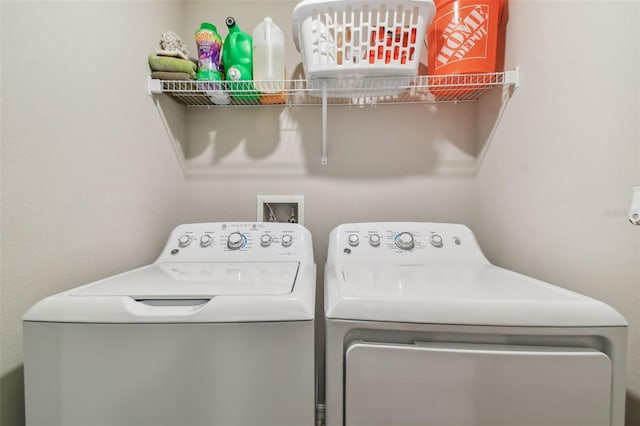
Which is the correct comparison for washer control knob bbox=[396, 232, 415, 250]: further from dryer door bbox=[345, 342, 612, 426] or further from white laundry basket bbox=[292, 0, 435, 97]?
white laundry basket bbox=[292, 0, 435, 97]

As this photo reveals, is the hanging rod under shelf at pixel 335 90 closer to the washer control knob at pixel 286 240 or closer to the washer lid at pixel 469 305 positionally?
the washer control knob at pixel 286 240

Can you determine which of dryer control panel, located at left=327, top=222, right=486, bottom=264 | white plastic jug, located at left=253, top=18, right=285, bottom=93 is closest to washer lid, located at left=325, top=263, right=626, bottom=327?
dryer control panel, located at left=327, top=222, right=486, bottom=264

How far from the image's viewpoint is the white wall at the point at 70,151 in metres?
0.61

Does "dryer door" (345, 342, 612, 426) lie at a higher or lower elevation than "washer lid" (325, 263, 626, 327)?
lower

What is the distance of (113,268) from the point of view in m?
0.89

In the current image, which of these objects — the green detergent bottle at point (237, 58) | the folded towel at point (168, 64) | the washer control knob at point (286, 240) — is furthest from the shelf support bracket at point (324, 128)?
the folded towel at point (168, 64)

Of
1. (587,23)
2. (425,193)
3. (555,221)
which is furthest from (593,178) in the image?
(425,193)

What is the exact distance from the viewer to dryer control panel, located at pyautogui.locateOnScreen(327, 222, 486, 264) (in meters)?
0.99

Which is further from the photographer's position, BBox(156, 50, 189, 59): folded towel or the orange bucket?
BBox(156, 50, 189, 59): folded towel

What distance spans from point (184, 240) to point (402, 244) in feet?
2.82

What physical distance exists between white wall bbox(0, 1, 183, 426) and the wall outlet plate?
18.3 inches

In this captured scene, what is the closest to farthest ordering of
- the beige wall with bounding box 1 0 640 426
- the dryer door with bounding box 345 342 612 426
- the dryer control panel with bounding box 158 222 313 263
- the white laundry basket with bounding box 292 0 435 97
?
the dryer door with bounding box 345 342 612 426 → the beige wall with bounding box 1 0 640 426 → the white laundry basket with bounding box 292 0 435 97 → the dryer control panel with bounding box 158 222 313 263

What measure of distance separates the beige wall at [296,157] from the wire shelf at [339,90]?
0.18 ft

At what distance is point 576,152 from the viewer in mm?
749
